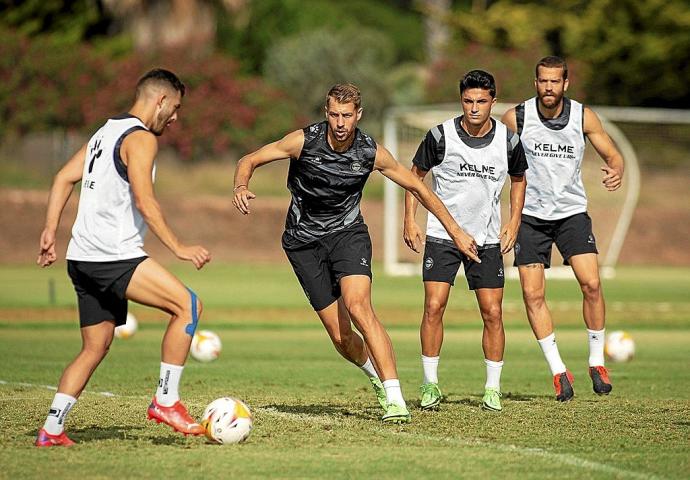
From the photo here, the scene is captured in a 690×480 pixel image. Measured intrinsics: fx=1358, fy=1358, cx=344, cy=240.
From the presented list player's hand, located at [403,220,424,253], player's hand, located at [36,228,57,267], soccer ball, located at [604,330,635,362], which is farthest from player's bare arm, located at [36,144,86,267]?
soccer ball, located at [604,330,635,362]

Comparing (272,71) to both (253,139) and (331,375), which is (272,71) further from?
(331,375)

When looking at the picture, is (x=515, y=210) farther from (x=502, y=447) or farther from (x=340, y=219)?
(x=502, y=447)

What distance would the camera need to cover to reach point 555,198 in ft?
40.3

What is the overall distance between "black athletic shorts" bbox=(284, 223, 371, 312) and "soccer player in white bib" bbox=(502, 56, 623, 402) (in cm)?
225

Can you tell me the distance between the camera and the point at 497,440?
9234 mm

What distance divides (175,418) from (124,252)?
1.15 metres

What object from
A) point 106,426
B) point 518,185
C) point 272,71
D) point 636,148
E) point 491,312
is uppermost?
point 272,71

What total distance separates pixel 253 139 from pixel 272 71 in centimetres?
731

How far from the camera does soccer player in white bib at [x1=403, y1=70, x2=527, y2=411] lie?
1121 centimetres

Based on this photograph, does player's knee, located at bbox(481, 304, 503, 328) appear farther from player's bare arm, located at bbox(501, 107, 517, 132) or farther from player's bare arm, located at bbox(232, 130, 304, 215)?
player's bare arm, located at bbox(232, 130, 304, 215)

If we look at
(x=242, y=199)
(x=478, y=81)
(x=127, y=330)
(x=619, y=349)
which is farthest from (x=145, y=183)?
(x=127, y=330)

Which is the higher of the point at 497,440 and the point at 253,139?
the point at 253,139

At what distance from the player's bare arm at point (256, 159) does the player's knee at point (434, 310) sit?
1.87 metres

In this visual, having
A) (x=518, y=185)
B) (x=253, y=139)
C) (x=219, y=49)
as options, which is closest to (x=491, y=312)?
(x=518, y=185)
